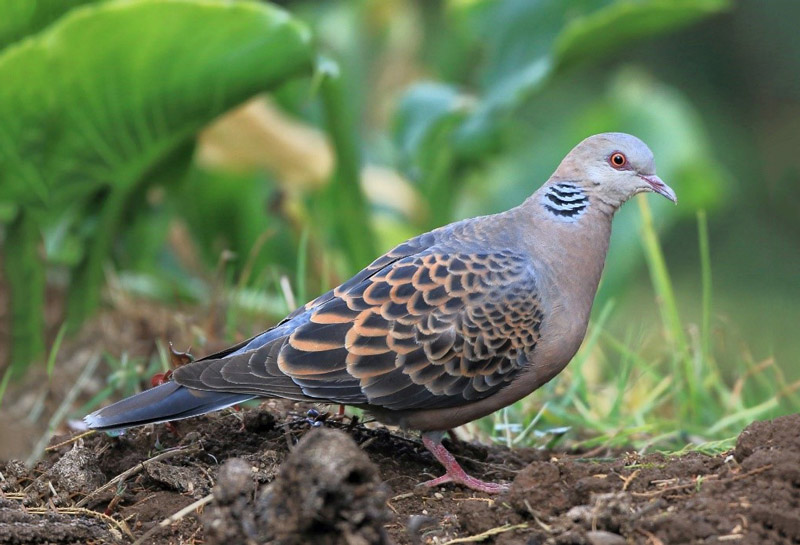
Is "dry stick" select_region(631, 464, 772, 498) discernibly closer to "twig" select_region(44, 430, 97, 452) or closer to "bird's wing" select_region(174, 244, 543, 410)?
"bird's wing" select_region(174, 244, 543, 410)

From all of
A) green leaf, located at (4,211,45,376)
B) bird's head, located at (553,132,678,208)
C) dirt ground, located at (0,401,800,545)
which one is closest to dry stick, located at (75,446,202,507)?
dirt ground, located at (0,401,800,545)

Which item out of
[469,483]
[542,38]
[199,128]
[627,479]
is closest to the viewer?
[627,479]

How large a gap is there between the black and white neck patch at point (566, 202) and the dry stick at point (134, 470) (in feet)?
4.59

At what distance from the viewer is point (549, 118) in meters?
10.4

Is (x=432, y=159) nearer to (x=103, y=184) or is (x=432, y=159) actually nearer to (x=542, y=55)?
(x=542, y=55)

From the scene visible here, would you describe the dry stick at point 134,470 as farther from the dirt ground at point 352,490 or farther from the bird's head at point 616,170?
the bird's head at point 616,170

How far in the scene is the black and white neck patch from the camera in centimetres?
359

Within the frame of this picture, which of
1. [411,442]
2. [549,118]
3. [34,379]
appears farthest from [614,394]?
[549,118]

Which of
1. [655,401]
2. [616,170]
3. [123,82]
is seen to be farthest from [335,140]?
[616,170]

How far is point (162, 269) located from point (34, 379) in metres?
2.01

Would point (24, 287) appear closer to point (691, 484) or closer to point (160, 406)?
point (160, 406)

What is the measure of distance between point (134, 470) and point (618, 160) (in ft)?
6.08

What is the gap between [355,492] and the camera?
2221 millimetres

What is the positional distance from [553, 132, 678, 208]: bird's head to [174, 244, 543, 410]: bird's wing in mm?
428
